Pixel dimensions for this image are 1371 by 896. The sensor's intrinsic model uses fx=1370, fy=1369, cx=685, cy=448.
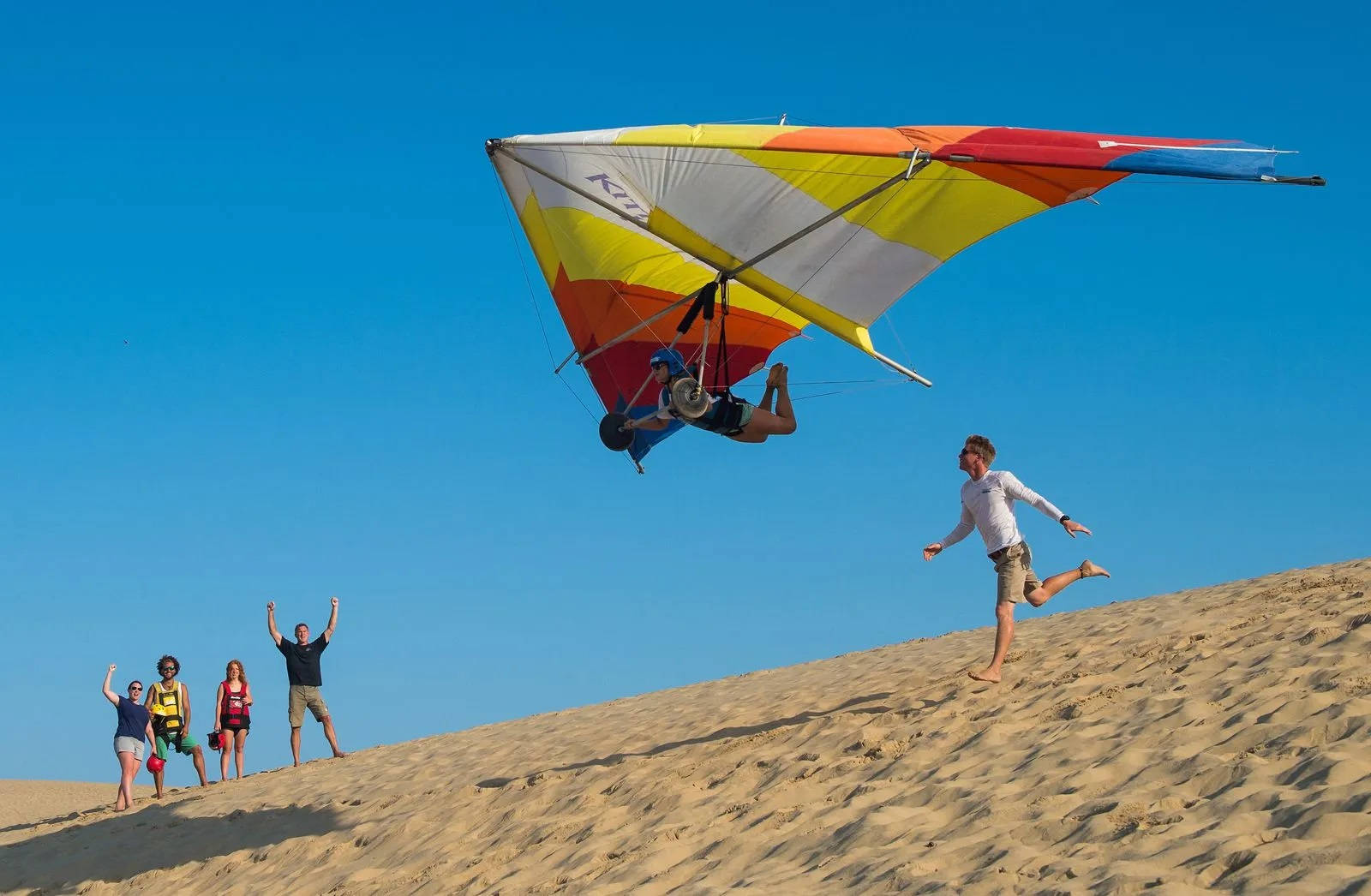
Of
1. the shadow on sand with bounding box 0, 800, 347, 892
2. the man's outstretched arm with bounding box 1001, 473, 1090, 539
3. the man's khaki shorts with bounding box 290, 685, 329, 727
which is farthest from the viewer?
the man's khaki shorts with bounding box 290, 685, 329, 727

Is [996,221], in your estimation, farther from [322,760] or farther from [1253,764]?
[322,760]

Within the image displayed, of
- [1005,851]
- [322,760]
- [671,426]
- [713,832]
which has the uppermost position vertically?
[671,426]

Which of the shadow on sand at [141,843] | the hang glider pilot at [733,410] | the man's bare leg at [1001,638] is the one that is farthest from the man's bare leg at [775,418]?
the shadow on sand at [141,843]

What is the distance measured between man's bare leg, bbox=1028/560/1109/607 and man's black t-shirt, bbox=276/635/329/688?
7710 mm

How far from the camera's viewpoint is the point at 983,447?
887cm

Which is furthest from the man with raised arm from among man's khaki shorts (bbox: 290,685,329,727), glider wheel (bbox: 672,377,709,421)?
glider wheel (bbox: 672,377,709,421)

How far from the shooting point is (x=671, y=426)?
10.9 m

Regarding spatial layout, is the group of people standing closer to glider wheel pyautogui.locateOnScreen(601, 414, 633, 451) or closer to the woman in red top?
the woman in red top

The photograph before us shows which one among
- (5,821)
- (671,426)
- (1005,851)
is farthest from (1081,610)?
(5,821)

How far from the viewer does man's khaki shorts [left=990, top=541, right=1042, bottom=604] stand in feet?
28.3

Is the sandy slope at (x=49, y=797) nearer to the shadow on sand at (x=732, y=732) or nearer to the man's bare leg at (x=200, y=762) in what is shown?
the man's bare leg at (x=200, y=762)

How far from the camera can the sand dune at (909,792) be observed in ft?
18.3

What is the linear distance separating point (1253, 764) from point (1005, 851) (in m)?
1.21

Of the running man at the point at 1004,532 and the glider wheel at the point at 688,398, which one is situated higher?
the glider wheel at the point at 688,398
